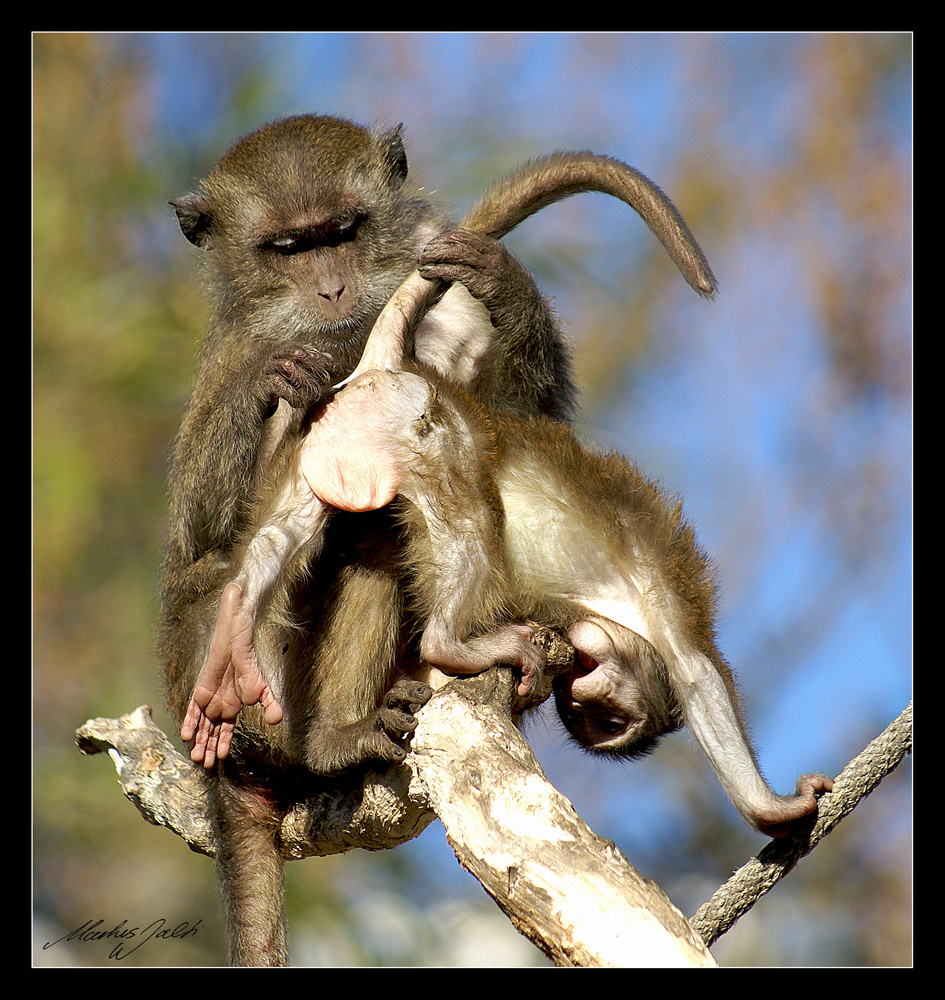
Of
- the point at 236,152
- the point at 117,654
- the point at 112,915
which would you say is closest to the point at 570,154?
the point at 236,152

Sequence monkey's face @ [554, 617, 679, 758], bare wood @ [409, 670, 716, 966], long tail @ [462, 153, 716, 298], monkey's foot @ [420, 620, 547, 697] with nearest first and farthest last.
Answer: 1. bare wood @ [409, 670, 716, 966]
2. monkey's foot @ [420, 620, 547, 697]
3. long tail @ [462, 153, 716, 298]
4. monkey's face @ [554, 617, 679, 758]

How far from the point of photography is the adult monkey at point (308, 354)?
144 inches

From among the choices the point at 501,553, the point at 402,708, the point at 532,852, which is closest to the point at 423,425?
the point at 501,553

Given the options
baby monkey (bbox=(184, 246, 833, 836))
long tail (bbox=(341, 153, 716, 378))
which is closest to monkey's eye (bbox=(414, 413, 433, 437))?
baby monkey (bbox=(184, 246, 833, 836))

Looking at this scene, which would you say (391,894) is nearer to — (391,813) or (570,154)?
(391,813)

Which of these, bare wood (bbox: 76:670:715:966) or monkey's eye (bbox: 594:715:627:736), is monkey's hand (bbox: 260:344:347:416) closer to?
bare wood (bbox: 76:670:715:966)

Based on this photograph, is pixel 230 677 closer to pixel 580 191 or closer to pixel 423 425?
pixel 423 425

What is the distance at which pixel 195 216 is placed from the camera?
445 centimetres

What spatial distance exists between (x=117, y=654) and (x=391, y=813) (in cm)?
491
